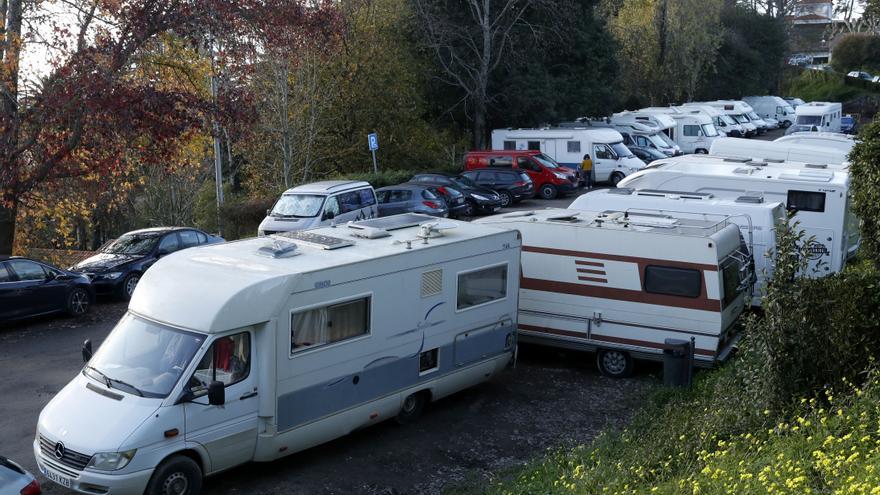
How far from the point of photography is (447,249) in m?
12.3

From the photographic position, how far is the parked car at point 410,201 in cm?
2683

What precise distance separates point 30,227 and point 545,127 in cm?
2200

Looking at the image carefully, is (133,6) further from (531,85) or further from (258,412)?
(531,85)

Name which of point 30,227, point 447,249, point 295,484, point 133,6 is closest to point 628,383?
point 447,249

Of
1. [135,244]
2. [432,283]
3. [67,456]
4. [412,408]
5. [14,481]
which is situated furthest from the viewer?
[135,244]

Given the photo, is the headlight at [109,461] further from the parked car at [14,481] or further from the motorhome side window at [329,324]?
the motorhome side window at [329,324]

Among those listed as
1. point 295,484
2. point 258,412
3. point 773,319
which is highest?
point 773,319

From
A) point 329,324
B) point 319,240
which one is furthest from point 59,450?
point 319,240

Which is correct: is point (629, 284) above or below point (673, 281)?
below

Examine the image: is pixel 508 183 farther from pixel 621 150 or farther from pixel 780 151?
pixel 780 151

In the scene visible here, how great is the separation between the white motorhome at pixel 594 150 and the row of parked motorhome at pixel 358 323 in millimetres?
18834

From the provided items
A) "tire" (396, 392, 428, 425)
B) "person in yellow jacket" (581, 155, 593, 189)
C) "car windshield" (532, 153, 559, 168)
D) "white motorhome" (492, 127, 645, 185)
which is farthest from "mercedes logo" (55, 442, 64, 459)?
"white motorhome" (492, 127, 645, 185)

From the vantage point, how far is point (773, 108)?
64188 millimetres

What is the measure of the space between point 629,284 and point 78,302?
37.1 feet
